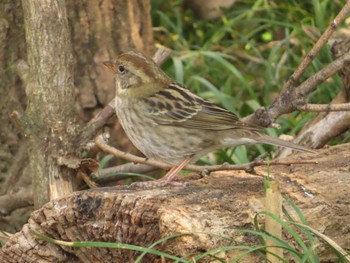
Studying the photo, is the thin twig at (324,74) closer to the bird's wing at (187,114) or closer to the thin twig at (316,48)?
the thin twig at (316,48)

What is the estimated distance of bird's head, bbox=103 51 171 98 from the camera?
5.88 metres

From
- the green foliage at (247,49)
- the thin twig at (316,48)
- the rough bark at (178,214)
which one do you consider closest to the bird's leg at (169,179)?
the rough bark at (178,214)

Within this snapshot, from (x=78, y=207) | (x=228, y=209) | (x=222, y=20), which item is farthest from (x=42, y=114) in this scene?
(x=222, y=20)

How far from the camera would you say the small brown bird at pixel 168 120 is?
225 inches

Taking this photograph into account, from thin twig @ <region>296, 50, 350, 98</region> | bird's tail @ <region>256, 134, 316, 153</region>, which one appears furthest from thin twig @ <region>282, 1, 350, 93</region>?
bird's tail @ <region>256, 134, 316, 153</region>

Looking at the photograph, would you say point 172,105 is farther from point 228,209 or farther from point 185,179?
point 228,209

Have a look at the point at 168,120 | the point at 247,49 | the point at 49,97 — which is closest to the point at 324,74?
the point at 168,120

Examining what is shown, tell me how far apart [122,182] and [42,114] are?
1147 millimetres

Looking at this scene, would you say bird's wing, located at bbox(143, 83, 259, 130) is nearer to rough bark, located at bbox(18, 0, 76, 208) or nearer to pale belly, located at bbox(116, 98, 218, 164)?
pale belly, located at bbox(116, 98, 218, 164)

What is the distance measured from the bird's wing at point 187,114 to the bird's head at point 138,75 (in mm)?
67

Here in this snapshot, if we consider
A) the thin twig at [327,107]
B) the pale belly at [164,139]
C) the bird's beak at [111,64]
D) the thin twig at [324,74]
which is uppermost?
the bird's beak at [111,64]

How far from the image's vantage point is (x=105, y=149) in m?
5.80

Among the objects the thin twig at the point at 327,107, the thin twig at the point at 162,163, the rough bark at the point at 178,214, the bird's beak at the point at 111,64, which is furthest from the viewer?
the bird's beak at the point at 111,64

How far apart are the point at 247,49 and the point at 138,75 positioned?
10.2ft
